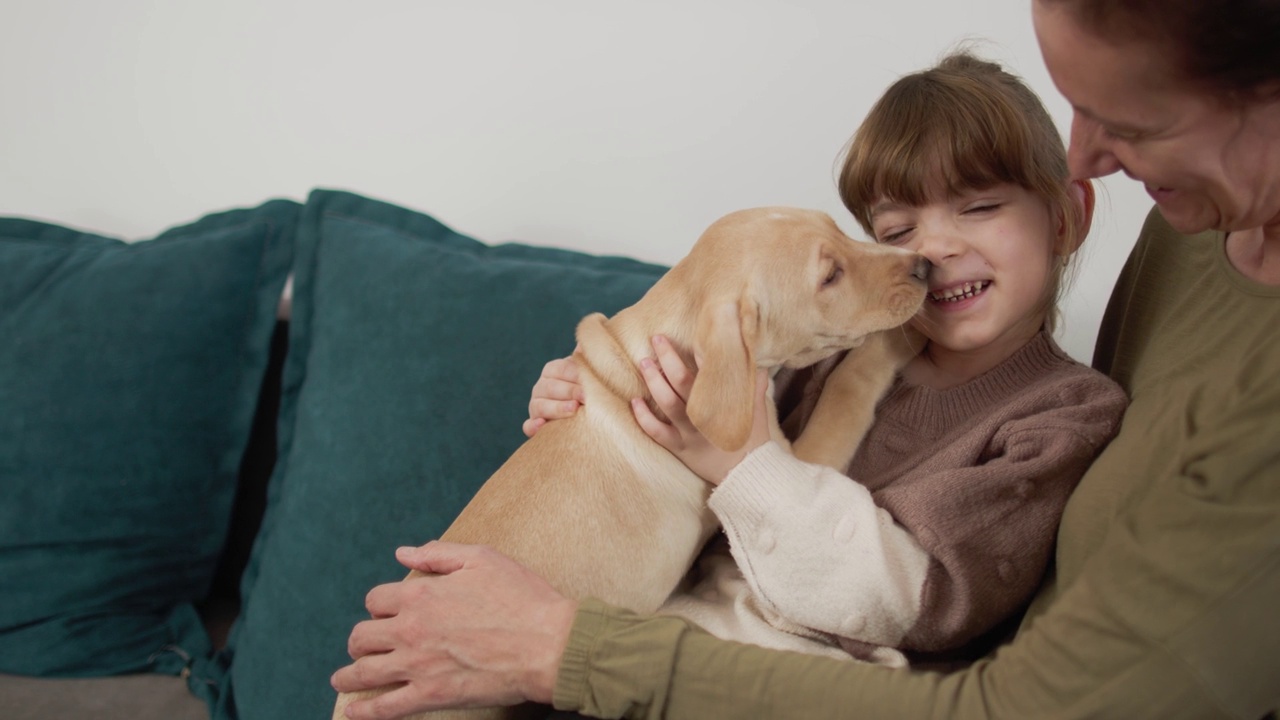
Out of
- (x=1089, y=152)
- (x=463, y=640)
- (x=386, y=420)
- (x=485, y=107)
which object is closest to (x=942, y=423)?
(x=1089, y=152)

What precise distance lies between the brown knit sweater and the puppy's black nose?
8.3 inches

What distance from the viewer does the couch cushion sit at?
157cm

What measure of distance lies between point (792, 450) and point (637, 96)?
3.03 ft

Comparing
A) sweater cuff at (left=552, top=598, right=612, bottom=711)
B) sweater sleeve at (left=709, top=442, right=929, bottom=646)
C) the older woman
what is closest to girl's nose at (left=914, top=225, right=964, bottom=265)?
the older woman

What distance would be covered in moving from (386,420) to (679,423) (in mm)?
609

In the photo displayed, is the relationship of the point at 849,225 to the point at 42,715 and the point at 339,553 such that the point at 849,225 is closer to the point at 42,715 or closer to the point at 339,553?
the point at 339,553

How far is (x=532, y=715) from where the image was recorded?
124 cm

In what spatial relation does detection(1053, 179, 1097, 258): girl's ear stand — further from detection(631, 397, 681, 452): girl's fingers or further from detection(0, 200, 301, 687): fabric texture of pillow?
detection(0, 200, 301, 687): fabric texture of pillow

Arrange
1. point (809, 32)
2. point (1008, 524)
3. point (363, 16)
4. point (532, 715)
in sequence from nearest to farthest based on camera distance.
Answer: point (1008, 524)
point (532, 715)
point (809, 32)
point (363, 16)

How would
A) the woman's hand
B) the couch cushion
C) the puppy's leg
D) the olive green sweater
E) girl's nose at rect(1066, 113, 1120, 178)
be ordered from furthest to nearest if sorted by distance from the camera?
Result: the couch cushion
the puppy's leg
the woman's hand
girl's nose at rect(1066, 113, 1120, 178)
the olive green sweater

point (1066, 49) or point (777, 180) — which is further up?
point (1066, 49)

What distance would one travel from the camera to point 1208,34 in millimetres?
730

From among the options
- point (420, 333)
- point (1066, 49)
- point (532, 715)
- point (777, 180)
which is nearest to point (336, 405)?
point (420, 333)

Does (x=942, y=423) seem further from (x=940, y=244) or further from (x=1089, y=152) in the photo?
(x=1089, y=152)
